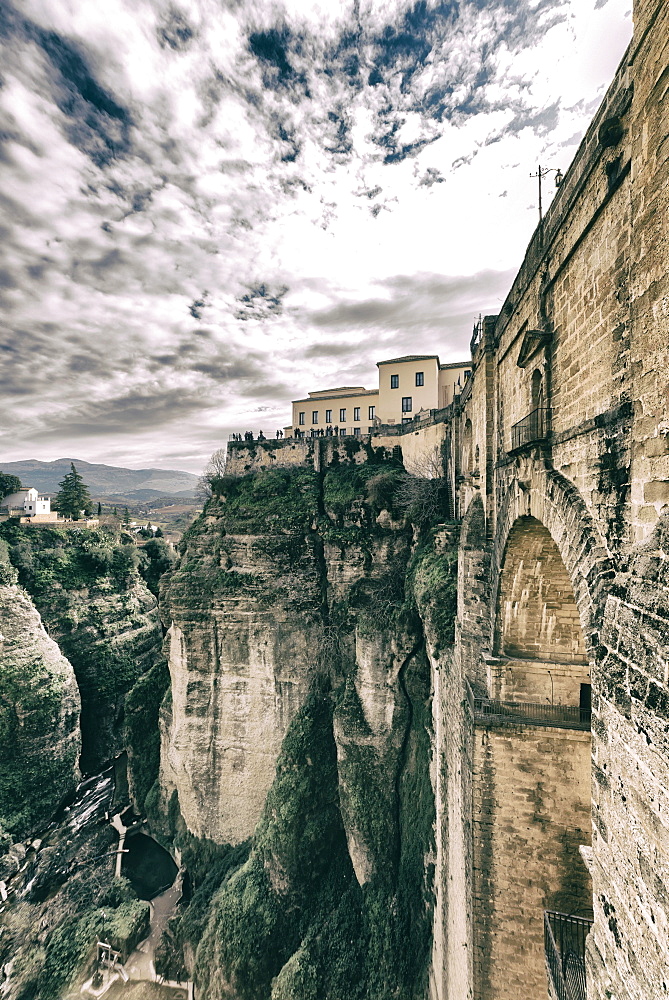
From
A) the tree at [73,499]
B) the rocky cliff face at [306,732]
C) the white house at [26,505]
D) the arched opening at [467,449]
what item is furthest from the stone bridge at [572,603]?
the tree at [73,499]

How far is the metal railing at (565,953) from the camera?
18.7ft

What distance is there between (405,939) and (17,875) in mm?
19142

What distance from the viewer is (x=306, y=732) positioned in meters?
16.0

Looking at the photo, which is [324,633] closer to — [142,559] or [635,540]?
[635,540]

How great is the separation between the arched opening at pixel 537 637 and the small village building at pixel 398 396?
16.9 metres

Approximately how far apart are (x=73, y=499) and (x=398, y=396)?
33.4 meters

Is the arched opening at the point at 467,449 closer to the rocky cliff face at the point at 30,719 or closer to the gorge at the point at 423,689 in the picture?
the gorge at the point at 423,689

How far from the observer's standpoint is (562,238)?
4961 mm

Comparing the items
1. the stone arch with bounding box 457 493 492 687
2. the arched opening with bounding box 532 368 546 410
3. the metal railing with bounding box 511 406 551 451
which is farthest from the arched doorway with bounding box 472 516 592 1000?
the arched opening with bounding box 532 368 546 410

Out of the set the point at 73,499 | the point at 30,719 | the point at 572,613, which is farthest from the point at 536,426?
the point at 73,499

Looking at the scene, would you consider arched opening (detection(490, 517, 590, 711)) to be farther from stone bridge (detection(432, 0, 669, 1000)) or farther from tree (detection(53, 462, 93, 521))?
tree (detection(53, 462, 93, 521))

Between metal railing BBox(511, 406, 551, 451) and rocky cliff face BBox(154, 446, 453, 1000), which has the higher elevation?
metal railing BBox(511, 406, 551, 451)

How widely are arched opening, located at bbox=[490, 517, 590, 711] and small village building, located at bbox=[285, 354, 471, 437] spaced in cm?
1690

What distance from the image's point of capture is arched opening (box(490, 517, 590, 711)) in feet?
23.6
